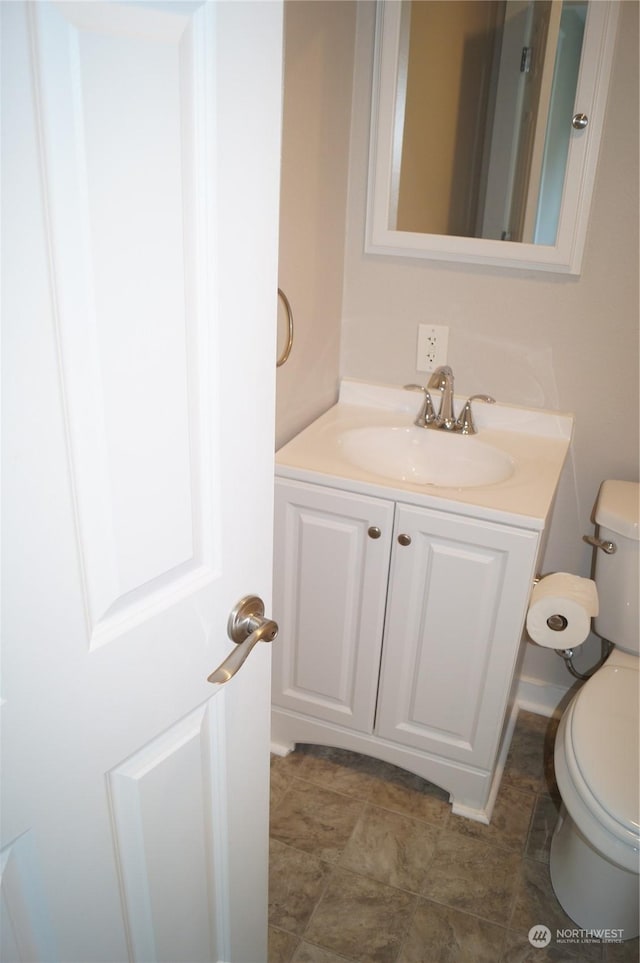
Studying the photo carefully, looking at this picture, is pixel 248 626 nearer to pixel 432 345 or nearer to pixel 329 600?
pixel 329 600

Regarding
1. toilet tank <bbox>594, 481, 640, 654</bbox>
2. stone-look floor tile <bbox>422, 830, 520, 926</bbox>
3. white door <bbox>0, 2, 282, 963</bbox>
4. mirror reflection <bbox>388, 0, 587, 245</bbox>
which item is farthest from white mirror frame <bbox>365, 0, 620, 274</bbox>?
stone-look floor tile <bbox>422, 830, 520, 926</bbox>

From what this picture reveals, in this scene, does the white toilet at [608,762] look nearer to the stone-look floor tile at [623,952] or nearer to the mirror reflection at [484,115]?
the stone-look floor tile at [623,952]

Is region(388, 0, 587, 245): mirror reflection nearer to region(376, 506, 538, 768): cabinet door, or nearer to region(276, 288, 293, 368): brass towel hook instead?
region(276, 288, 293, 368): brass towel hook

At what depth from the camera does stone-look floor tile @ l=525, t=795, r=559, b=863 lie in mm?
1679

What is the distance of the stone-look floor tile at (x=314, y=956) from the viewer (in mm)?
1442

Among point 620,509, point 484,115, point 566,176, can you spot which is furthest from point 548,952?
point 484,115

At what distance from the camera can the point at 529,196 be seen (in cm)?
168

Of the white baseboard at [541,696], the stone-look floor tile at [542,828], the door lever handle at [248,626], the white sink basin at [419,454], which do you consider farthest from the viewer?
the white baseboard at [541,696]

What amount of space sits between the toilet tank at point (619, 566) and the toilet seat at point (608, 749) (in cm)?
11

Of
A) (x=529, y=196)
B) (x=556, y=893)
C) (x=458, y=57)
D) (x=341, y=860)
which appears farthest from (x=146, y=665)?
(x=458, y=57)

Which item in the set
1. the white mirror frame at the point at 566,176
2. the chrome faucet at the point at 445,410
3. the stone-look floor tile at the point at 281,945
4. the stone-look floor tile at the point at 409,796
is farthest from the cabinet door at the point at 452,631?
the white mirror frame at the point at 566,176

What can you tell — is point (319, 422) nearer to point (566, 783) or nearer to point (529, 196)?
point (529, 196)

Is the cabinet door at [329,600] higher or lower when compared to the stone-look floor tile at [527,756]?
higher

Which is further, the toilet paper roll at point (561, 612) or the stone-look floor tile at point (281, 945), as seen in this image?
the toilet paper roll at point (561, 612)
